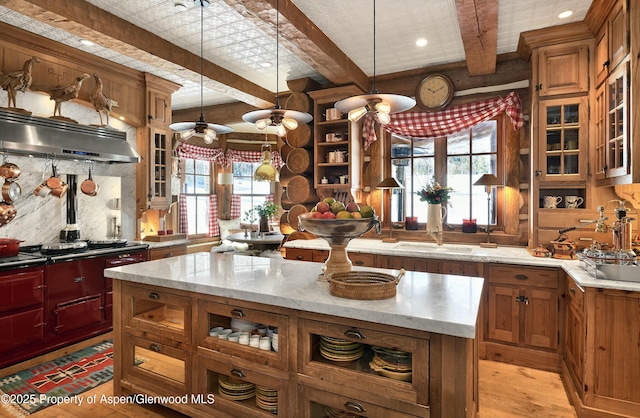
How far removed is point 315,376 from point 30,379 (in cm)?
264

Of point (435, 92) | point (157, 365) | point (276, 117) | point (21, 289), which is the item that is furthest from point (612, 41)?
point (21, 289)

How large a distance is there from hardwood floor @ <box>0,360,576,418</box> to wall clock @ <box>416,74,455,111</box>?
9.30 ft

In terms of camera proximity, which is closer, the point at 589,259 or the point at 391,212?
the point at 589,259

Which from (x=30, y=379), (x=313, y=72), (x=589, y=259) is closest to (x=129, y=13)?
(x=313, y=72)

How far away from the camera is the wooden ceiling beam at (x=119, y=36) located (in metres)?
2.78

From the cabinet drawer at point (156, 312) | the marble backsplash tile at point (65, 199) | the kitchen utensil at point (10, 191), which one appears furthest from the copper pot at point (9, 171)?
the cabinet drawer at point (156, 312)

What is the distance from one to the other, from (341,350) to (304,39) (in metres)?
2.69

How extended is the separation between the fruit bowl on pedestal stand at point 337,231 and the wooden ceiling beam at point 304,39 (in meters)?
1.75

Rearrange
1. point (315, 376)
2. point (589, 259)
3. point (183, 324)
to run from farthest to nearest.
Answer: point (589, 259) < point (183, 324) < point (315, 376)

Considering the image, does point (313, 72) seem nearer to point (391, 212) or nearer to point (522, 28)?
point (391, 212)

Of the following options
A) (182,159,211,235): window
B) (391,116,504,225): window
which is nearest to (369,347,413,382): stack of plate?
(391,116,504,225): window

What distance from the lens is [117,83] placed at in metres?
4.45

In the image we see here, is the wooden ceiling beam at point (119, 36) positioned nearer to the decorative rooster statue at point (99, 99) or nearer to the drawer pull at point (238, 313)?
the decorative rooster statue at point (99, 99)

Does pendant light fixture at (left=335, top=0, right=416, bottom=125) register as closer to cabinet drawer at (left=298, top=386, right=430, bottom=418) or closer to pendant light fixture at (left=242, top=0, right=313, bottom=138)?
pendant light fixture at (left=242, top=0, right=313, bottom=138)
